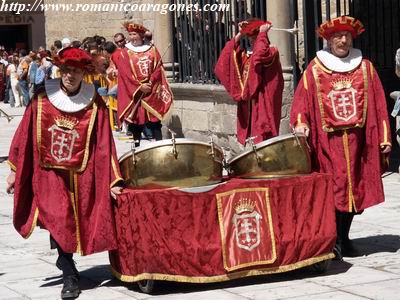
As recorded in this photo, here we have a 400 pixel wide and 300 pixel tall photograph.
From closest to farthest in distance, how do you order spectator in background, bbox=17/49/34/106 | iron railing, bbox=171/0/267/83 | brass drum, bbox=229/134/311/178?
brass drum, bbox=229/134/311/178
iron railing, bbox=171/0/267/83
spectator in background, bbox=17/49/34/106

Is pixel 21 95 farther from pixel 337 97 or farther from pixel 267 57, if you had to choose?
pixel 337 97

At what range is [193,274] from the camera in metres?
7.58

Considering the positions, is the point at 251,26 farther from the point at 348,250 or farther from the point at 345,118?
the point at 348,250

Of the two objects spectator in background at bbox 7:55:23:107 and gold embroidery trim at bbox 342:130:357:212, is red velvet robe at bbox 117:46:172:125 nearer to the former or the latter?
gold embroidery trim at bbox 342:130:357:212

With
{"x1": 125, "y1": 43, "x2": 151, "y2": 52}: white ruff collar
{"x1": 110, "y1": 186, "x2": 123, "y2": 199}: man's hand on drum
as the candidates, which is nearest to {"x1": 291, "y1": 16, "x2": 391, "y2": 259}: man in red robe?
{"x1": 110, "y1": 186, "x2": 123, "y2": 199}: man's hand on drum

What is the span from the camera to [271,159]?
7.90 meters

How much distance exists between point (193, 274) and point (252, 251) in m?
0.42

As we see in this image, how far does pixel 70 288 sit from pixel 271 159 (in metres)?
1.53

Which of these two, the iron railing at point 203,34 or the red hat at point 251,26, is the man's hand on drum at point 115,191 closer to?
the red hat at point 251,26

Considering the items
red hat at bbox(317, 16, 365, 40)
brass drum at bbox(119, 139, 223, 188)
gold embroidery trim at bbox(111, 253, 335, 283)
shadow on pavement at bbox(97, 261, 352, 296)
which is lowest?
shadow on pavement at bbox(97, 261, 352, 296)

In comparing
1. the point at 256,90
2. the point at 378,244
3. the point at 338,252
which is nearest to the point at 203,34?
the point at 256,90

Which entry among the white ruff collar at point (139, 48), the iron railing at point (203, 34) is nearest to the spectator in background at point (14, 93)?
the iron railing at point (203, 34)

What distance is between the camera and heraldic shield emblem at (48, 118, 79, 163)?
25.1 feet

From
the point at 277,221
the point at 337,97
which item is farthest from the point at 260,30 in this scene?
the point at 277,221
